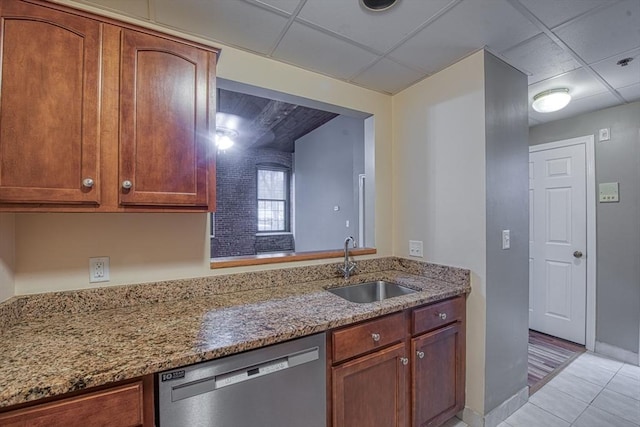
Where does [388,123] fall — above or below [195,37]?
below

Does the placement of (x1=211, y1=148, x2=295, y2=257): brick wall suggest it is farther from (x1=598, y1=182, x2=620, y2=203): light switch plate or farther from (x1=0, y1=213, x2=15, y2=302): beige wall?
(x1=598, y1=182, x2=620, y2=203): light switch plate

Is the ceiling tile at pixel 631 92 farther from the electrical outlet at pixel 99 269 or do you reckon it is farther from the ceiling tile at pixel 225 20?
the electrical outlet at pixel 99 269

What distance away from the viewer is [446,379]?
177cm

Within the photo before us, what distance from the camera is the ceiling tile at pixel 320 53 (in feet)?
5.47

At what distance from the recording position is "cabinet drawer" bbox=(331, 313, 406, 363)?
1321 millimetres

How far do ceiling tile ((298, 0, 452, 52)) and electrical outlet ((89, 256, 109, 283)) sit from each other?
1.63 m

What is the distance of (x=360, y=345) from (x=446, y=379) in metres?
0.81

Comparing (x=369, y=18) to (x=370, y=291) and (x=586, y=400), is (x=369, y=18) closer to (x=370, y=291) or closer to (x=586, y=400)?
(x=370, y=291)

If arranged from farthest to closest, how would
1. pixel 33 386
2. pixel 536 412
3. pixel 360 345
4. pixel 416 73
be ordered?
pixel 416 73 < pixel 536 412 < pixel 360 345 < pixel 33 386

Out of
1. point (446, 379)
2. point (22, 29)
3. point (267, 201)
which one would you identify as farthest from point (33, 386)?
point (267, 201)

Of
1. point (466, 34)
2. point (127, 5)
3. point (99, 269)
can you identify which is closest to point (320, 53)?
point (466, 34)

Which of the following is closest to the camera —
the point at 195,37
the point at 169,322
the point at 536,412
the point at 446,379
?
the point at 169,322

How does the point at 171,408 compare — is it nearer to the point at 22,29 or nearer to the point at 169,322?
the point at 169,322

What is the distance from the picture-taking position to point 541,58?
6.13 feet
